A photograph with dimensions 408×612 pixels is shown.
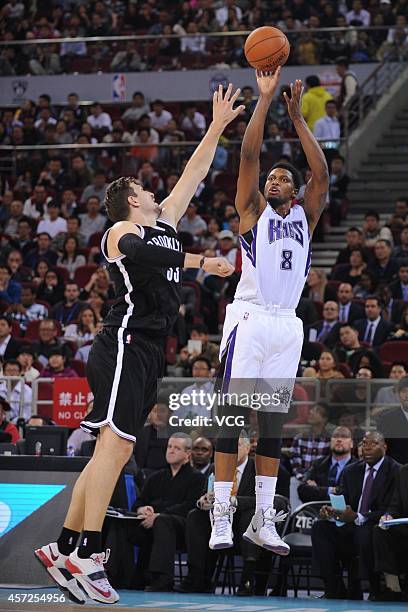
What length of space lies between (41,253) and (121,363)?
1300 cm

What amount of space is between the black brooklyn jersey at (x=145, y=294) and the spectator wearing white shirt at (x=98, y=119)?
55.9 feet

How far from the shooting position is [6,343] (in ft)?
55.5

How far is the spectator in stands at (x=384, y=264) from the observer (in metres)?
16.8

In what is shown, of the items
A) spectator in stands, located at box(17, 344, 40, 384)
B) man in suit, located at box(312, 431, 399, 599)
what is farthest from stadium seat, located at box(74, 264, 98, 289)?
man in suit, located at box(312, 431, 399, 599)

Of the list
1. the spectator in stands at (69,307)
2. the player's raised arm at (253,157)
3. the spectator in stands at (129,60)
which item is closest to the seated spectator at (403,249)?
the spectator in stands at (69,307)

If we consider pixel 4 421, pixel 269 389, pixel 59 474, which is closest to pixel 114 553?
pixel 59 474

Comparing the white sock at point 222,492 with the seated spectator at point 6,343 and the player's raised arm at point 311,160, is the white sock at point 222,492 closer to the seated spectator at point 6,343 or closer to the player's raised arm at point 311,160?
the player's raised arm at point 311,160

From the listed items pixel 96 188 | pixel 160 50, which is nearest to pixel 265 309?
pixel 96 188

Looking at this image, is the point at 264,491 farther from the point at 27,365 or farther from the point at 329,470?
the point at 27,365

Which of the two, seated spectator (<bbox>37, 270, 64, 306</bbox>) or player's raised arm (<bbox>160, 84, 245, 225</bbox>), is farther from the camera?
seated spectator (<bbox>37, 270, 64, 306</bbox>)

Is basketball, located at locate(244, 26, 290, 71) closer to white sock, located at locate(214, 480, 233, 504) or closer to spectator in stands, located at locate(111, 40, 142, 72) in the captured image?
white sock, located at locate(214, 480, 233, 504)

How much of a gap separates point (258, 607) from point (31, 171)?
602 inches

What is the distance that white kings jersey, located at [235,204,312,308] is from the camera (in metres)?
8.11

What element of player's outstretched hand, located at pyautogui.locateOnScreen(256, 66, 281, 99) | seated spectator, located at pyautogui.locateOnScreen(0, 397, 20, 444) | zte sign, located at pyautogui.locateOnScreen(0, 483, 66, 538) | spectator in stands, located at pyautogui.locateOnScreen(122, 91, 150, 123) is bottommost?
zte sign, located at pyautogui.locateOnScreen(0, 483, 66, 538)
